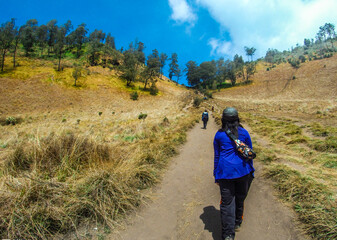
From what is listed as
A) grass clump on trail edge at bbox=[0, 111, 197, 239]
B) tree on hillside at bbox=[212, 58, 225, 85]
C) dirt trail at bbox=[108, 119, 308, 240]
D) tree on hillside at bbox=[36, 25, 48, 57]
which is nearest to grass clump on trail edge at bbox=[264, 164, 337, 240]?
dirt trail at bbox=[108, 119, 308, 240]

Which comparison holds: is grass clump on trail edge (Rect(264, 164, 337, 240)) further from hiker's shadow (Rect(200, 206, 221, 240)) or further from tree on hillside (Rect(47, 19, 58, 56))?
tree on hillside (Rect(47, 19, 58, 56))

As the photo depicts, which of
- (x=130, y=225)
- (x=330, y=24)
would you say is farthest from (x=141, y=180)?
(x=330, y=24)

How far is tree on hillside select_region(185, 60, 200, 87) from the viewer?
83044 millimetres

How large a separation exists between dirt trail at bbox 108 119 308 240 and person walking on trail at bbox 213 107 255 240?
58 cm

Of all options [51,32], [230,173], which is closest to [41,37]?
[51,32]

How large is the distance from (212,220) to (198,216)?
285 mm

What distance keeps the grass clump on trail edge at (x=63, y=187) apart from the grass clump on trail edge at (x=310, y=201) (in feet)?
10.6

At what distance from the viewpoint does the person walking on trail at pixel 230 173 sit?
230 cm

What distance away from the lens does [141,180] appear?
4230mm

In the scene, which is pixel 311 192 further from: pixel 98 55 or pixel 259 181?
pixel 98 55

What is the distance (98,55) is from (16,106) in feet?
160

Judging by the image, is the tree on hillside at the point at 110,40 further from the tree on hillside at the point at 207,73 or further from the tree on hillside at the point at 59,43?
the tree on hillside at the point at 207,73

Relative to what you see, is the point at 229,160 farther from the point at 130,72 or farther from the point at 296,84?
the point at 296,84

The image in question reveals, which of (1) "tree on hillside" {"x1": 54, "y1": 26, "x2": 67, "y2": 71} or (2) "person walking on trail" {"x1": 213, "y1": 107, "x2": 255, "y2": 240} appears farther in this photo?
(1) "tree on hillside" {"x1": 54, "y1": 26, "x2": 67, "y2": 71}
